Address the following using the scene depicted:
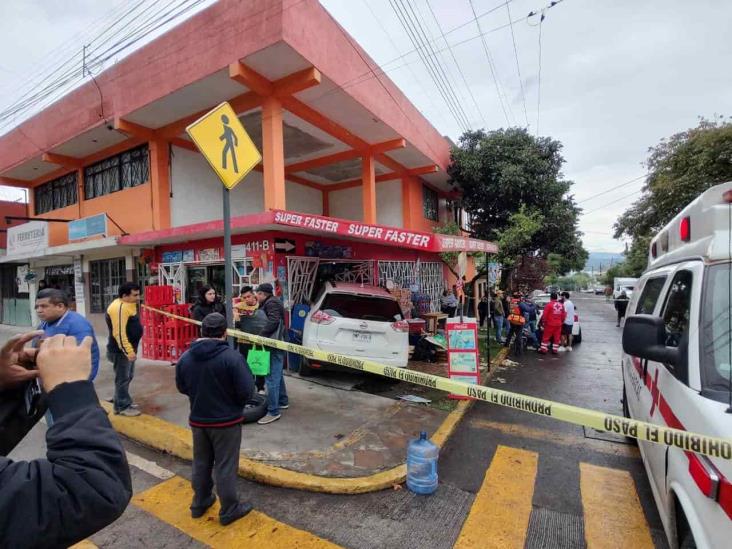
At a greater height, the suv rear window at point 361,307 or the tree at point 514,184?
the tree at point 514,184

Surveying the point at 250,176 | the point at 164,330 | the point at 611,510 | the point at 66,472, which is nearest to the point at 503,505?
the point at 611,510

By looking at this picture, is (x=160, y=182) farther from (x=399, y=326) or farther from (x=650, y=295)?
(x=650, y=295)

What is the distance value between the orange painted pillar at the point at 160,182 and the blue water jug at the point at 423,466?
905 centimetres

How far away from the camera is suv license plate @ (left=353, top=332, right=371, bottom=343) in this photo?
6.49m

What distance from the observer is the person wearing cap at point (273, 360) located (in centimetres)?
506

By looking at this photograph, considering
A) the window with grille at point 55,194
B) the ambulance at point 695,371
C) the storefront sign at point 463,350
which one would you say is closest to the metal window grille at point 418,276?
the storefront sign at point 463,350

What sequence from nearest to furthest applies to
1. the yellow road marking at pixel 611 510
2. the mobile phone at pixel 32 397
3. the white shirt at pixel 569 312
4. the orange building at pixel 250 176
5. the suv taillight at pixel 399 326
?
the mobile phone at pixel 32 397, the yellow road marking at pixel 611 510, the suv taillight at pixel 399 326, the orange building at pixel 250 176, the white shirt at pixel 569 312

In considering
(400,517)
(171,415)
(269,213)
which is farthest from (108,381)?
(400,517)

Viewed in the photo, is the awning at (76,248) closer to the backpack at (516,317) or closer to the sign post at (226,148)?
the sign post at (226,148)

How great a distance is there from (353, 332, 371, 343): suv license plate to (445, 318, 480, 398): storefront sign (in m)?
1.35

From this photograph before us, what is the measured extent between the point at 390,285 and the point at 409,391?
5341 mm

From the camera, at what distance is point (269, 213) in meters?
6.69

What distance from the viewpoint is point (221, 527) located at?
304 cm

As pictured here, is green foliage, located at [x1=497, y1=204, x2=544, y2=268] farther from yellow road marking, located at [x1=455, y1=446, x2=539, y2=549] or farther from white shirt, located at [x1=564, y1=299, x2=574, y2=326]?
yellow road marking, located at [x1=455, y1=446, x2=539, y2=549]
